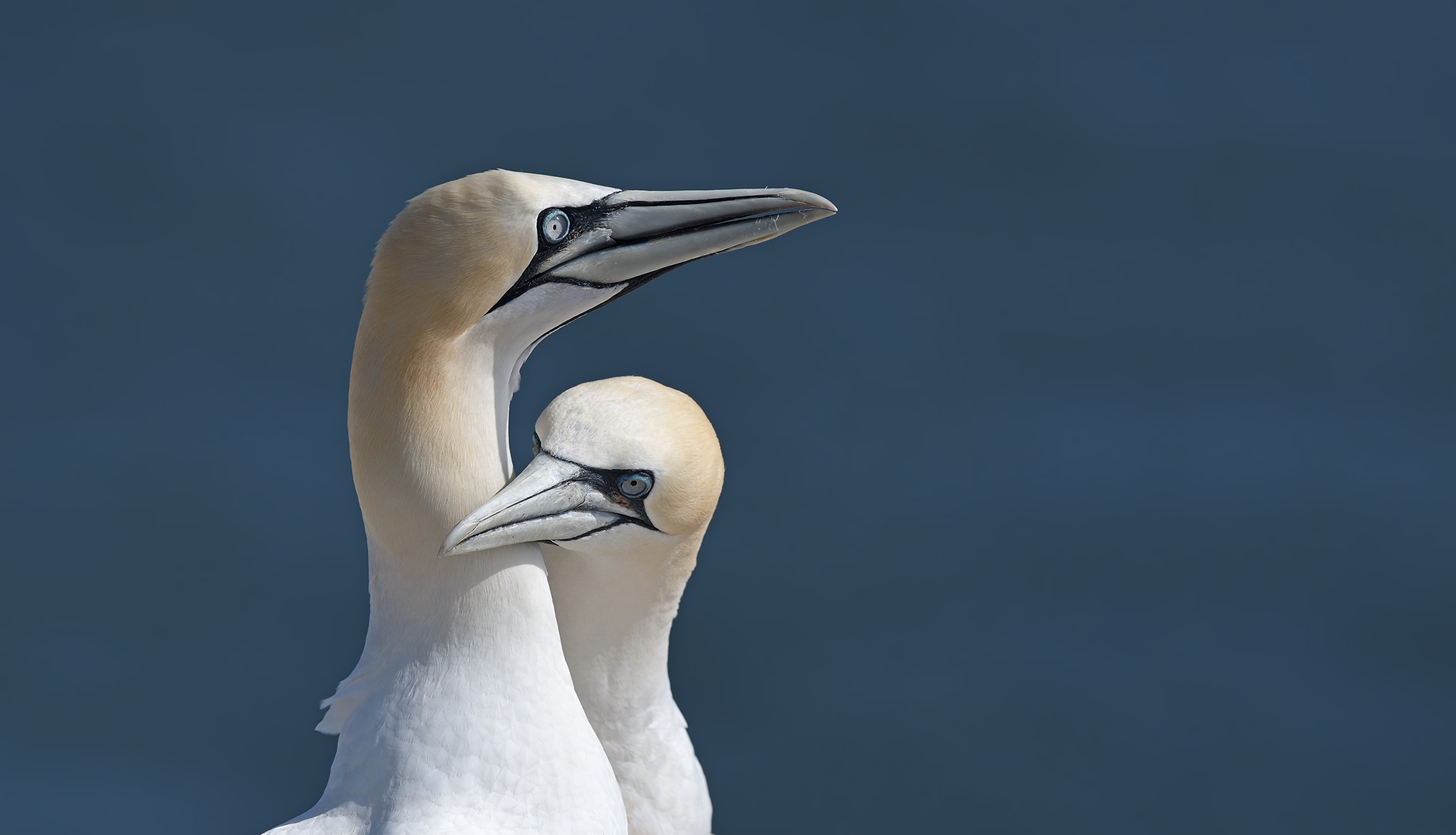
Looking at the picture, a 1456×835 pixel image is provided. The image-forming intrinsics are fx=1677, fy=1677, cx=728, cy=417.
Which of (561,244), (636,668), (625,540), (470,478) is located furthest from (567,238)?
(636,668)

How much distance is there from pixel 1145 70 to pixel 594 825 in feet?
19.0

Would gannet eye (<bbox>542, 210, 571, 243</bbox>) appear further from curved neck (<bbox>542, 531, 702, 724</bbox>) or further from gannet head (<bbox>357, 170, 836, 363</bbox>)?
curved neck (<bbox>542, 531, 702, 724</bbox>)

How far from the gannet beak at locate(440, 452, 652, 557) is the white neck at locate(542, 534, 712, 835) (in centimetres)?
21

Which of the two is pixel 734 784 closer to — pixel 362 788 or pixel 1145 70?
pixel 362 788

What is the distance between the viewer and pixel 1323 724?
21.3 feet

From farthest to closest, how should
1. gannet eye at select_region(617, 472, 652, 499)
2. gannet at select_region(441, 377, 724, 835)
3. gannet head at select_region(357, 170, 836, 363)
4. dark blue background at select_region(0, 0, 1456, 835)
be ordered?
dark blue background at select_region(0, 0, 1456, 835), gannet eye at select_region(617, 472, 652, 499), gannet at select_region(441, 377, 724, 835), gannet head at select_region(357, 170, 836, 363)

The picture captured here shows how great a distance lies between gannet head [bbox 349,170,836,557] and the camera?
3.61 metres

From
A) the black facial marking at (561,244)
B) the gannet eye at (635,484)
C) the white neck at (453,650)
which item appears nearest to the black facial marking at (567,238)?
the black facial marking at (561,244)

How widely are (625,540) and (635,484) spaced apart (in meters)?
0.20

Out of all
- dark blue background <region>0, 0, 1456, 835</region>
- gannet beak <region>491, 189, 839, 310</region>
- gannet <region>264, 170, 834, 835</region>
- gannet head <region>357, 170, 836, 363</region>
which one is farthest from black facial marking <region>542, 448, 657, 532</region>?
dark blue background <region>0, 0, 1456, 835</region>

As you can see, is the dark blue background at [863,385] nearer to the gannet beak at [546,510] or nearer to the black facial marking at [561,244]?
the gannet beak at [546,510]

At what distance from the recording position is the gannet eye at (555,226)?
12.1 feet

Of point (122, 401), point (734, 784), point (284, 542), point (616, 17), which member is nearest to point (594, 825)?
point (734, 784)

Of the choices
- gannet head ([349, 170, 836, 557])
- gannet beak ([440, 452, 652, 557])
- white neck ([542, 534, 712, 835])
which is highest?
gannet head ([349, 170, 836, 557])
